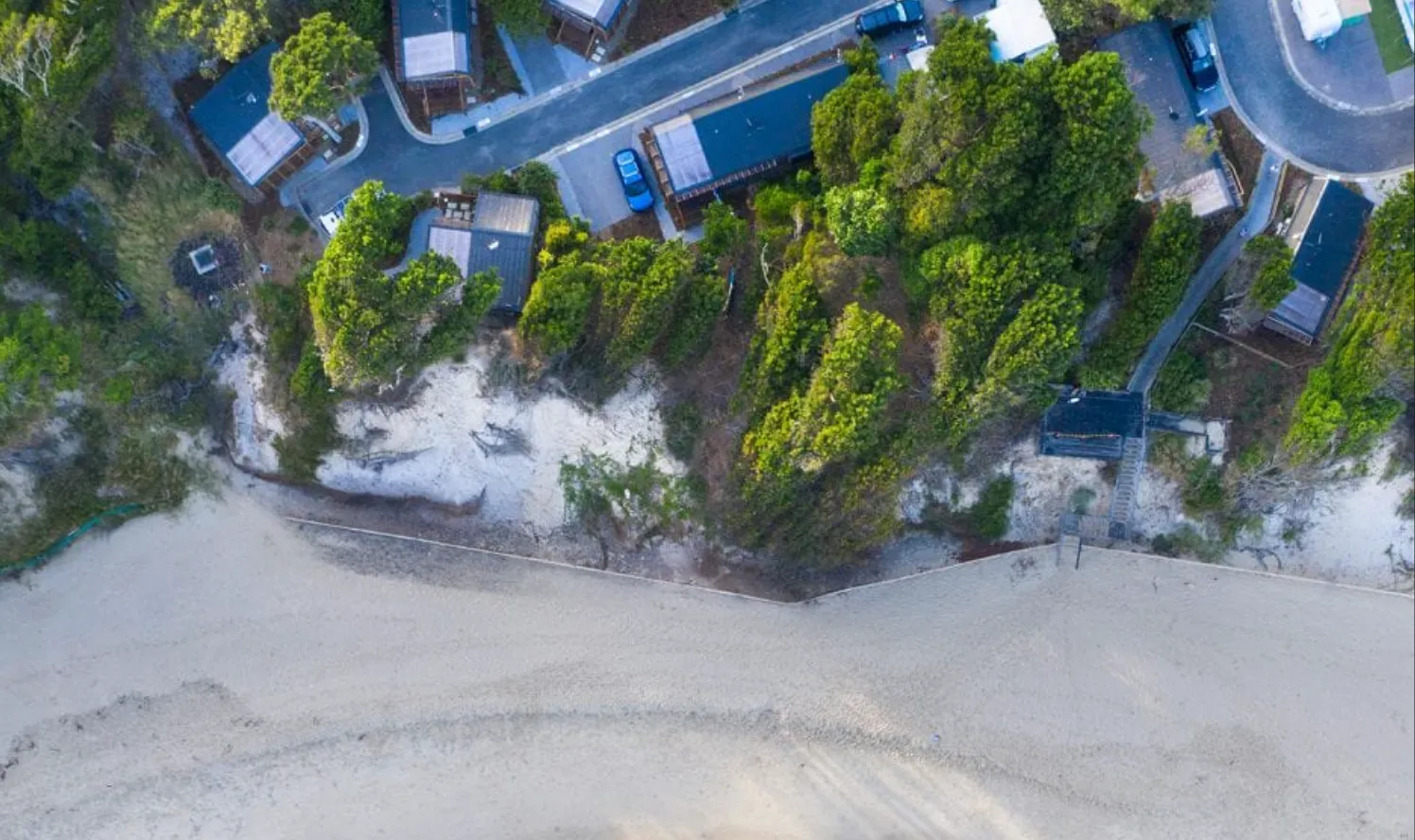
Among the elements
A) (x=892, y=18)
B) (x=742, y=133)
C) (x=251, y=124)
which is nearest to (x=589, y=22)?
(x=742, y=133)

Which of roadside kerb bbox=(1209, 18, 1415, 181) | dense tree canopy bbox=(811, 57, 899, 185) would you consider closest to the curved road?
roadside kerb bbox=(1209, 18, 1415, 181)

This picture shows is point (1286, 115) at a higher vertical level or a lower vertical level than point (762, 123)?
lower

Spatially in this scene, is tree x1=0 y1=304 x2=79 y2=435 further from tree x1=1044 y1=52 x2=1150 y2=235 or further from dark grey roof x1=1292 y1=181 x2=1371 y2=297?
dark grey roof x1=1292 y1=181 x2=1371 y2=297

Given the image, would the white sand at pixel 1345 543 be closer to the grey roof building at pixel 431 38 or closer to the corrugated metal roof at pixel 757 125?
the corrugated metal roof at pixel 757 125

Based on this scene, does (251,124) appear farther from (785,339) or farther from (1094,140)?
(1094,140)

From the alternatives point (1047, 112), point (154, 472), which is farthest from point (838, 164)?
point (154, 472)

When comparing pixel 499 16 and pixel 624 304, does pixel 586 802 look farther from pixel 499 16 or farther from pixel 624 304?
pixel 499 16
